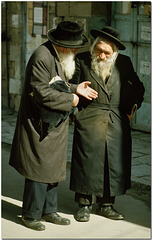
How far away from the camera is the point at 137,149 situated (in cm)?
834

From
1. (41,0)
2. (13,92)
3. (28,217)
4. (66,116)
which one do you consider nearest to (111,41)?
(66,116)

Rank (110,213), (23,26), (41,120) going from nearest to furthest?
(41,120) < (110,213) < (23,26)

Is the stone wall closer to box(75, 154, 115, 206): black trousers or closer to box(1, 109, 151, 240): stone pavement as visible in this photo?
box(1, 109, 151, 240): stone pavement

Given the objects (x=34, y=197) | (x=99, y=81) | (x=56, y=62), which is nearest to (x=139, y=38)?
(x=99, y=81)

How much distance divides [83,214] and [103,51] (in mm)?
1610

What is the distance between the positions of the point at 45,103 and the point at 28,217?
3.73ft

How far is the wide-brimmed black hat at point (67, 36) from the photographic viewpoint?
504 cm

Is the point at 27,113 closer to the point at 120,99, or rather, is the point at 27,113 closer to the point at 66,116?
the point at 66,116

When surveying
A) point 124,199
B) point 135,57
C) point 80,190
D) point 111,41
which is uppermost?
point 111,41

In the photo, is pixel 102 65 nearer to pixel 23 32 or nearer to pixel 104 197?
pixel 104 197

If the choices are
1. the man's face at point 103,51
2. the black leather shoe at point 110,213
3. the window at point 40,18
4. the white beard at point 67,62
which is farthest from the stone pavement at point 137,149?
the white beard at point 67,62

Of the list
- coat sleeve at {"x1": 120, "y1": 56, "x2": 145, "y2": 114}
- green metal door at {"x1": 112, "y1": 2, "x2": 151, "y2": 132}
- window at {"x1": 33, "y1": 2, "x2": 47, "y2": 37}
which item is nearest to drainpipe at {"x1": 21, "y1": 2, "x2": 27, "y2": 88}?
window at {"x1": 33, "y1": 2, "x2": 47, "y2": 37}

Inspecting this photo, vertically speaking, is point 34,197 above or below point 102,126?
below

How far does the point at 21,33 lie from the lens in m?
10.6
